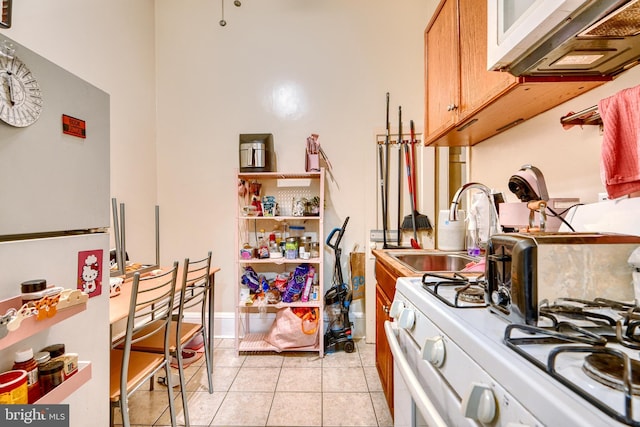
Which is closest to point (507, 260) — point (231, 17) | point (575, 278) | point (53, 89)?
point (575, 278)

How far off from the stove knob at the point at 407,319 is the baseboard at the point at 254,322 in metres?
1.92

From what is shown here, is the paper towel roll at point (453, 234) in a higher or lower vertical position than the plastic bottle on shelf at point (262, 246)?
higher

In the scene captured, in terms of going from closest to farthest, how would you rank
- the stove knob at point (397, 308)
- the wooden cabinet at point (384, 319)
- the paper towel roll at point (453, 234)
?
the stove knob at point (397, 308) < the wooden cabinet at point (384, 319) < the paper towel roll at point (453, 234)

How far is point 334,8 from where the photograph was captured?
2.71 meters

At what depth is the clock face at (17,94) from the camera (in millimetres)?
616

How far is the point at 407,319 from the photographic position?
0.87m

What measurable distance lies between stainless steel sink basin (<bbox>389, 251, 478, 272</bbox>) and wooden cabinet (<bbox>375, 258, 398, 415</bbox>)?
0.49 ft

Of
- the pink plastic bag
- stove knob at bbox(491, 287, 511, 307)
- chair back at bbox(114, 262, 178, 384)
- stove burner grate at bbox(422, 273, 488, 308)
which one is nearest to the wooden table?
chair back at bbox(114, 262, 178, 384)

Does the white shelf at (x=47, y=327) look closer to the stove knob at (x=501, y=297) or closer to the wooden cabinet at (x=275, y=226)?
the stove knob at (x=501, y=297)

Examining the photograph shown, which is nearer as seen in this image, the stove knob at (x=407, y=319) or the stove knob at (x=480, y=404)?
the stove knob at (x=480, y=404)

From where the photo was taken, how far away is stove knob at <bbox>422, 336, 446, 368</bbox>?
2.17ft

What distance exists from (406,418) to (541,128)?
143 cm

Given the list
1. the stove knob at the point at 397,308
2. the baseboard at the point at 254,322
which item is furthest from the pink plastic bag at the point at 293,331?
the stove knob at the point at 397,308

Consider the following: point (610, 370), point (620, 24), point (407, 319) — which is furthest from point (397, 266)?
point (620, 24)
